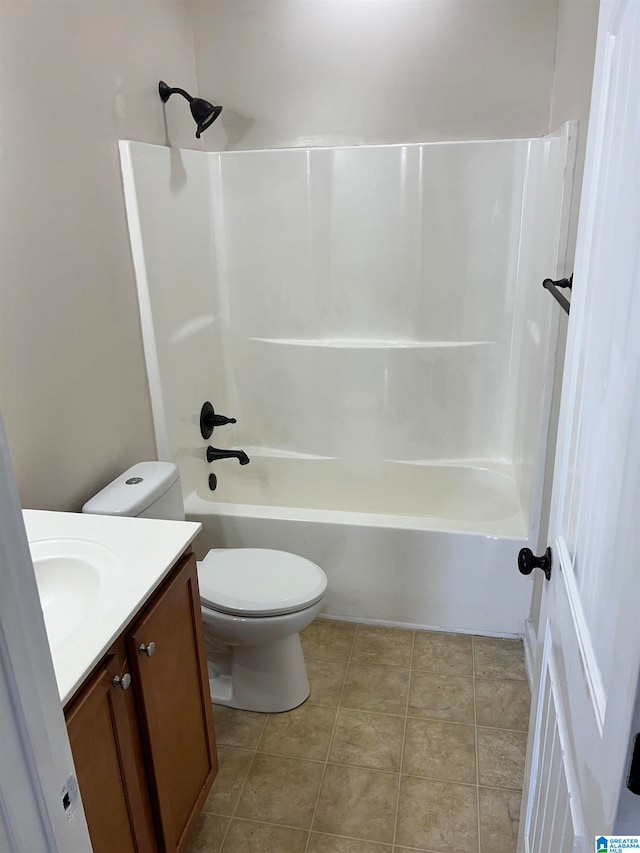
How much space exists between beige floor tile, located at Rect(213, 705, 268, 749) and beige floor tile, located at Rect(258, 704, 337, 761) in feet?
0.08

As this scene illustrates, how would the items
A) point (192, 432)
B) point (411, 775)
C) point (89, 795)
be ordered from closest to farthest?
point (89, 795)
point (411, 775)
point (192, 432)

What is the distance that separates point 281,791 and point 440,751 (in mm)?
468

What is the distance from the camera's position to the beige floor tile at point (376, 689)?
2.06 metres

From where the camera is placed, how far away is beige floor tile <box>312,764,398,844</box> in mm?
1660

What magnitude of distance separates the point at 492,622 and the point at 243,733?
958 mm

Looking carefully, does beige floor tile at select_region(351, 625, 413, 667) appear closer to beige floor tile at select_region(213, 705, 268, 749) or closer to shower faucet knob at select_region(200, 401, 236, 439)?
beige floor tile at select_region(213, 705, 268, 749)

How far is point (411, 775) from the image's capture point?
5.94 ft

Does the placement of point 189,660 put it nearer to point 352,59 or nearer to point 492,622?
point 492,622

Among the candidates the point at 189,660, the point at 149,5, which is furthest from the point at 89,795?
the point at 149,5

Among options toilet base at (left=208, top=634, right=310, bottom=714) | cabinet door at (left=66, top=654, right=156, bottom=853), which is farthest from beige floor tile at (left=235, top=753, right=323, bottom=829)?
cabinet door at (left=66, top=654, right=156, bottom=853)

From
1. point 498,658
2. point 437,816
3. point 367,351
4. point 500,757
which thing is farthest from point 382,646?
point 367,351

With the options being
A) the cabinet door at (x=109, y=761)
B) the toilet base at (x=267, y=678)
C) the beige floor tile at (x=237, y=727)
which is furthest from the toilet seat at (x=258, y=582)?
the cabinet door at (x=109, y=761)

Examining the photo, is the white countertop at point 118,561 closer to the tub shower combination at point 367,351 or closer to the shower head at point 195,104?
the tub shower combination at point 367,351

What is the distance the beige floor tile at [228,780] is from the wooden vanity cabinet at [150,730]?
7.0 inches
